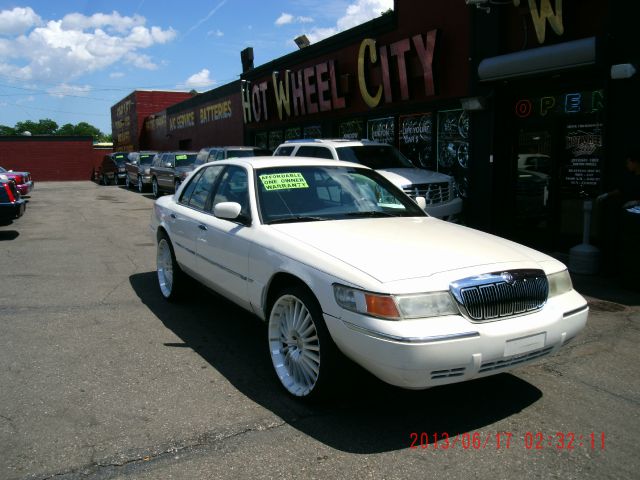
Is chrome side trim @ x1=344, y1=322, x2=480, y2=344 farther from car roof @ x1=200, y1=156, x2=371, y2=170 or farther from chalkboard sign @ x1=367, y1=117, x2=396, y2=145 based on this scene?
chalkboard sign @ x1=367, y1=117, x2=396, y2=145

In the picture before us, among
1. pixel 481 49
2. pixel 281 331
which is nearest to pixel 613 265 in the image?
pixel 481 49

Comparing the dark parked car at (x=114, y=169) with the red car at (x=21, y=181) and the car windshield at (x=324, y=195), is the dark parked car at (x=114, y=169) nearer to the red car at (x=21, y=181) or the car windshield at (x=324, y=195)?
the red car at (x=21, y=181)

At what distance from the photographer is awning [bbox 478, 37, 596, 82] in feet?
25.7

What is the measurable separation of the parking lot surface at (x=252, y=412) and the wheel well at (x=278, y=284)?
0.58 m

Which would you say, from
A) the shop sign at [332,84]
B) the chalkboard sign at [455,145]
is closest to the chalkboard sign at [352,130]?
the shop sign at [332,84]

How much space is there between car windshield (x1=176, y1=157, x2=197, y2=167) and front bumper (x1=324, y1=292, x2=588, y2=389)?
16.4m

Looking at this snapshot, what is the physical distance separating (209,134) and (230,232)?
23.4 m

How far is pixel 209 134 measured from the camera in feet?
88.2

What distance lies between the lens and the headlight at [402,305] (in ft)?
10.1

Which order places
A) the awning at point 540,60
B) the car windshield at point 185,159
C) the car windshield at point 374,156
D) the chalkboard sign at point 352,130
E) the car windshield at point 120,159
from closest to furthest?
1. the awning at point 540,60
2. the car windshield at point 374,156
3. the chalkboard sign at point 352,130
4. the car windshield at point 185,159
5. the car windshield at point 120,159

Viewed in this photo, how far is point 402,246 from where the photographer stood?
3658mm

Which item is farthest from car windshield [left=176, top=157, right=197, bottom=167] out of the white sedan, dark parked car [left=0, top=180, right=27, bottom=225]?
the white sedan

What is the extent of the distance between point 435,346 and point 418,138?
1001cm

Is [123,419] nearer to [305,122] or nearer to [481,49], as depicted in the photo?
[481,49]
